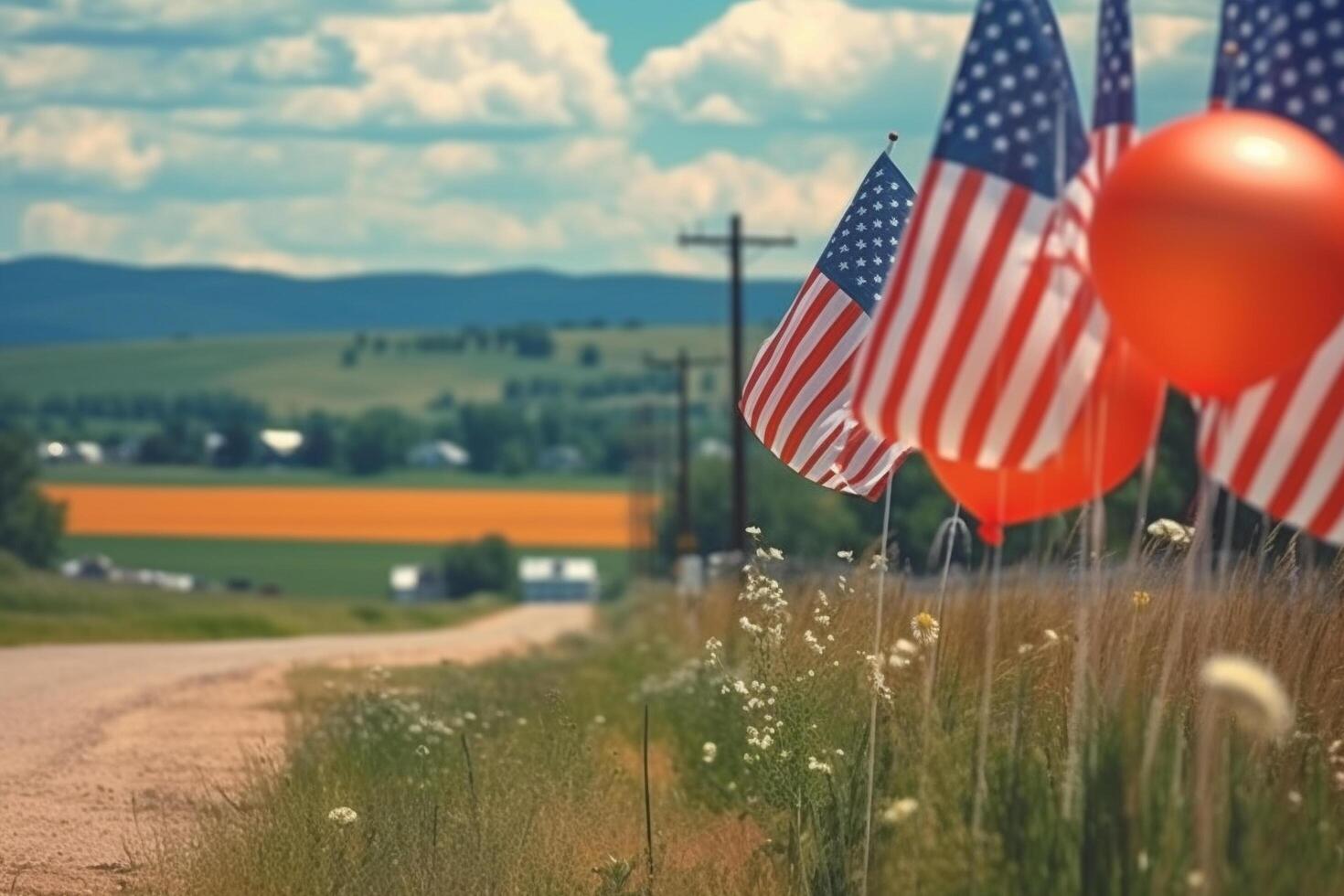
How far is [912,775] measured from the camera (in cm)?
1019

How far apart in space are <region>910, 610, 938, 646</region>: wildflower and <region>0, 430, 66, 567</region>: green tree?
113m

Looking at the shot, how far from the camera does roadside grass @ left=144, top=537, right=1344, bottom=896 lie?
7.98 metres

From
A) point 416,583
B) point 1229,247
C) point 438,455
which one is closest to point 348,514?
point 416,583

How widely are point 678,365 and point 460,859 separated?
6210cm

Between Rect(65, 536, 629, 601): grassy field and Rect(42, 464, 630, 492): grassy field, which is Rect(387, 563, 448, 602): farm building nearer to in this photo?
Rect(65, 536, 629, 601): grassy field

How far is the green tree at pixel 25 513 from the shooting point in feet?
400

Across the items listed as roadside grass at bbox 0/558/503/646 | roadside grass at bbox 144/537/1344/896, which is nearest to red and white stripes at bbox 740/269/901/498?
roadside grass at bbox 144/537/1344/896

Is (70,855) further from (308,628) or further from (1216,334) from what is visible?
(308,628)

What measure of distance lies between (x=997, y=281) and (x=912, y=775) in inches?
103

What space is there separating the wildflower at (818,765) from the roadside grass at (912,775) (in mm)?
66

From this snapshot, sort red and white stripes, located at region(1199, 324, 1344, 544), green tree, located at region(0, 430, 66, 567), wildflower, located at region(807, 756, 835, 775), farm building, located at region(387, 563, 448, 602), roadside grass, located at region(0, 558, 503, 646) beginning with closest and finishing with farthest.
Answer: red and white stripes, located at region(1199, 324, 1344, 544)
wildflower, located at region(807, 756, 835, 775)
roadside grass, located at region(0, 558, 503, 646)
green tree, located at region(0, 430, 66, 567)
farm building, located at region(387, 563, 448, 602)

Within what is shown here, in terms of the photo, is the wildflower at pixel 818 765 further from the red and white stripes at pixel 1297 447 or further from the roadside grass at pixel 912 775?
the red and white stripes at pixel 1297 447

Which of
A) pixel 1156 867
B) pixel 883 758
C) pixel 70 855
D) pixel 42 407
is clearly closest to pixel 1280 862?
pixel 1156 867

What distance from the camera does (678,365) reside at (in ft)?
241
